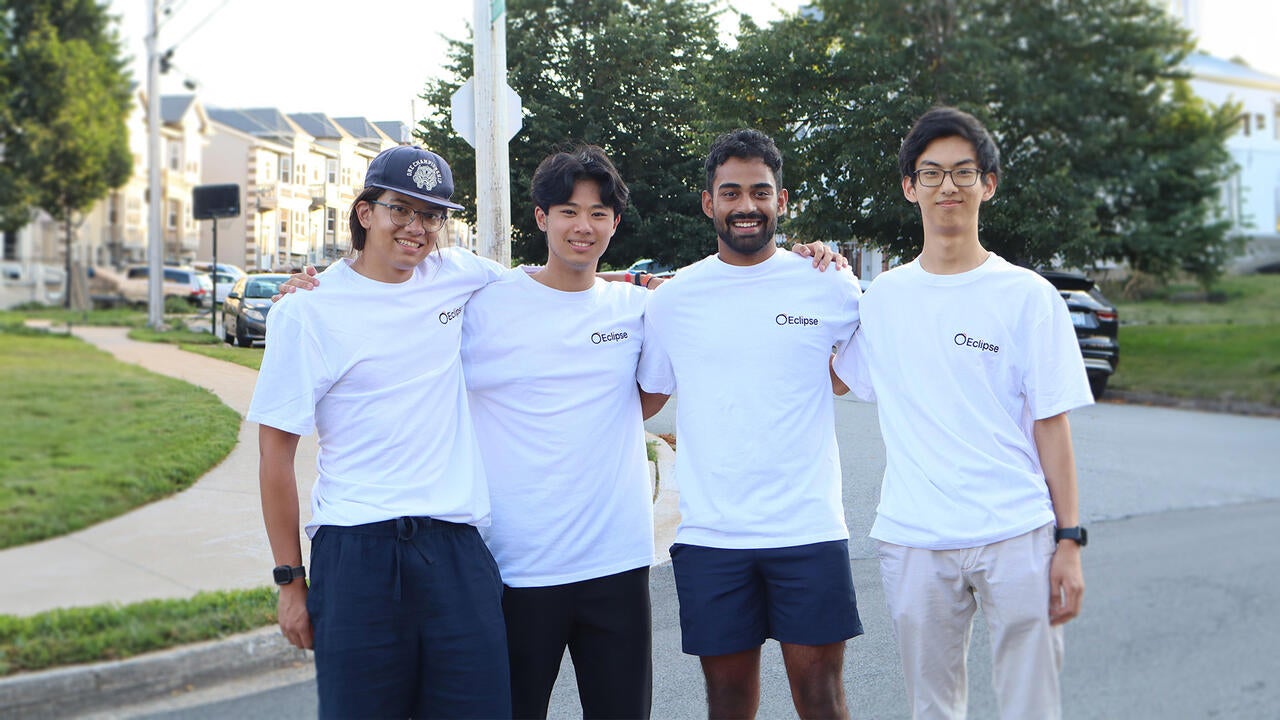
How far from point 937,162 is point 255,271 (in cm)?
496

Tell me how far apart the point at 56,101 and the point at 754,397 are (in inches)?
274

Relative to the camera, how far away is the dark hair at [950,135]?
2.98 metres

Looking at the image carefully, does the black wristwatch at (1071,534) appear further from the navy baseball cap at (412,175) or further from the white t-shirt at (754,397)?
the navy baseball cap at (412,175)

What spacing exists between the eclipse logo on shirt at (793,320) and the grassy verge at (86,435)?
4.98 m

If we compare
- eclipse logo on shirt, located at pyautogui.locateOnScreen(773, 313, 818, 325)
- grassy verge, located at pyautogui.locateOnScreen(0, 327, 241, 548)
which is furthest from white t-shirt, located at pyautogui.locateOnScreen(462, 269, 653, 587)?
grassy verge, located at pyautogui.locateOnScreen(0, 327, 241, 548)

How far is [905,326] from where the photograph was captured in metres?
2.90

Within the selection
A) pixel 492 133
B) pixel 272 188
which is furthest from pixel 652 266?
pixel 272 188

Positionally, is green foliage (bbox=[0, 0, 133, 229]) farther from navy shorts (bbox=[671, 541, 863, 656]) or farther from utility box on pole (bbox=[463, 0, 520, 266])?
navy shorts (bbox=[671, 541, 863, 656])

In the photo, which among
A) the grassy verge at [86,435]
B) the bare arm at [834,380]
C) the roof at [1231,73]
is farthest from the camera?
the roof at [1231,73]

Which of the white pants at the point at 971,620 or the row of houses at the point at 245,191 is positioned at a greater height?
the row of houses at the point at 245,191

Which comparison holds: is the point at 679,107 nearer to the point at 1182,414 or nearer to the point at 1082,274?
the point at 1082,274

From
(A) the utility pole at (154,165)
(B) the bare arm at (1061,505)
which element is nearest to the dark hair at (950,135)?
(B) the bare arm at (1061,505)

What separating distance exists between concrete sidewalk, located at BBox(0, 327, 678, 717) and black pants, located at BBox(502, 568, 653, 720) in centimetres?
214

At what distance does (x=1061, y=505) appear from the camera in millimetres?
2783
